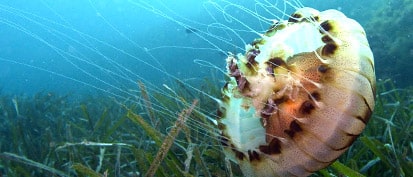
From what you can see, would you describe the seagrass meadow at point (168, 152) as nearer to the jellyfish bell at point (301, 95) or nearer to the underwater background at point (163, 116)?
the underwater background at point (163, 116)

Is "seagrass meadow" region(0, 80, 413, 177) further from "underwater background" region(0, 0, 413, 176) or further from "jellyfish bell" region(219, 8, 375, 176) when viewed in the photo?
"jellyfish bell" region(219, 8, 375, 176)

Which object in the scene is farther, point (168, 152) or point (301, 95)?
point (168, 152)

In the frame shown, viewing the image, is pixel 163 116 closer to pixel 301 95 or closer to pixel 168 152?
pixel 168 152

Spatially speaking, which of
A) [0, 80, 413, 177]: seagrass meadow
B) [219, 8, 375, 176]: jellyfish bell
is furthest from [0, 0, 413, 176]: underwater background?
[219, 8, 375, 176]: jellyfish bell

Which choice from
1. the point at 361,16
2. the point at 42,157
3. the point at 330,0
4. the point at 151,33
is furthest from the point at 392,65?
the point at 151,33

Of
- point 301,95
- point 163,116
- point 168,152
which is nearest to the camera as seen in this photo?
point 301,95

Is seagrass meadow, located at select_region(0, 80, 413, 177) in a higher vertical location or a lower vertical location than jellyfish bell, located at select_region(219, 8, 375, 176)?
lower

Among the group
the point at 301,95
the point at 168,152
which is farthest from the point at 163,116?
the point at 301,95

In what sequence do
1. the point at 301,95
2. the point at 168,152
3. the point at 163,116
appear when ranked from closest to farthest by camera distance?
the point at 301,95 → the point at 168,152 → the point at 163,116
